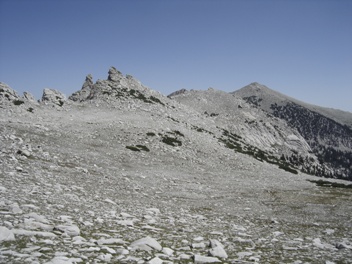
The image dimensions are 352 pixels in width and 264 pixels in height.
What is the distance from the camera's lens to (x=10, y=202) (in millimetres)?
9695

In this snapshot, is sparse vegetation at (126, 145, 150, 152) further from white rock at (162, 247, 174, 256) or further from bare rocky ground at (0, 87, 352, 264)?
white rock at (162, 247, 174, 256)

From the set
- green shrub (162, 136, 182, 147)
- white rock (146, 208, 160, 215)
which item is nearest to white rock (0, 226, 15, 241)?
white rock (146, 208, 160, 215)

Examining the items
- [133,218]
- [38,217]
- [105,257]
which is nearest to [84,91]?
[133,218]

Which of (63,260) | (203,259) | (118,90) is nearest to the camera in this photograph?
(63,260)

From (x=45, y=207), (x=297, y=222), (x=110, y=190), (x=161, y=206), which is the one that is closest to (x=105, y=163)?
(x=110, y=190)

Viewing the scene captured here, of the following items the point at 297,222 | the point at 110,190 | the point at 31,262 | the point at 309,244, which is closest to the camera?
the point at 31,262

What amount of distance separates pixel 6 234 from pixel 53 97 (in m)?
58.9

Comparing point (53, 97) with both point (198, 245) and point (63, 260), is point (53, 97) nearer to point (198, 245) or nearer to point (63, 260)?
point (198, 245)

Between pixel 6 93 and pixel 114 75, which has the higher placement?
pixel 114 75

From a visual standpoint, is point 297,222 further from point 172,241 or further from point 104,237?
point 104,237

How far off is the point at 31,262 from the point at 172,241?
4.21 metres

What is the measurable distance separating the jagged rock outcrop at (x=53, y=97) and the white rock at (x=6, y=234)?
5306 cm

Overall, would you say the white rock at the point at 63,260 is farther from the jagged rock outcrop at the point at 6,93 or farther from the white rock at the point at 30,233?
the jagged rock outcrop at the point at 6,93

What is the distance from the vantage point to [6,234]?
6770 millimetres
